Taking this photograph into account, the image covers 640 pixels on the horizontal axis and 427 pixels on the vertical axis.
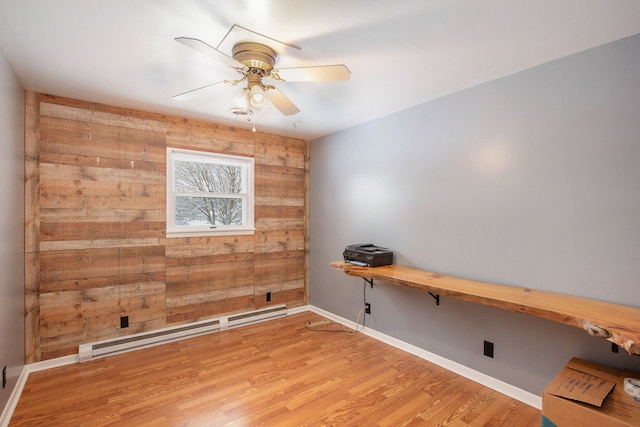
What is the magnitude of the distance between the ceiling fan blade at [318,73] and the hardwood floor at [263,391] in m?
2.24

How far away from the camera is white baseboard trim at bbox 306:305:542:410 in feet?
7.42

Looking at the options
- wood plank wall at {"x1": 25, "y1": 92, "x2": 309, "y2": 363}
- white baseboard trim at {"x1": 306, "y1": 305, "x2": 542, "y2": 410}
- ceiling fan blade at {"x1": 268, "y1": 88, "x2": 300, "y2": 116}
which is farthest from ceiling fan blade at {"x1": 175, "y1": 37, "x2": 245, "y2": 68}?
white baseboard trim at {"x1": 306, "y1": 305, "x2": 542, "y2": 410}

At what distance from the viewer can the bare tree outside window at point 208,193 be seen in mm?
3553

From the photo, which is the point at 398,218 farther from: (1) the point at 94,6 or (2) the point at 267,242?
(1) the point at 94,6

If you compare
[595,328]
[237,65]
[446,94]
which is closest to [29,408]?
[237,65]

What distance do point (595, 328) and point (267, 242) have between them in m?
3.32

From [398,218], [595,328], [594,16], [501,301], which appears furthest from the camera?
[398,218]

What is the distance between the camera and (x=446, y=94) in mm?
2775

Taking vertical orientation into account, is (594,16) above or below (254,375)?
above

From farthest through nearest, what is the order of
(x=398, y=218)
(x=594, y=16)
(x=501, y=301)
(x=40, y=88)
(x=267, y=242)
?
(x=267, y=242) < (x=398, y=218) < (x=40, y=88) < (x=501, y=301) < (x=594, y=16)

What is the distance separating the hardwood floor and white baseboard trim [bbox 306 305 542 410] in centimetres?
6

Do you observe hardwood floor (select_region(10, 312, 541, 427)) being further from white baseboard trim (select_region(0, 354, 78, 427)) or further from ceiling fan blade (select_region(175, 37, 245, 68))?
ceiling fan blade (select_region(175, 37, 245, 68))

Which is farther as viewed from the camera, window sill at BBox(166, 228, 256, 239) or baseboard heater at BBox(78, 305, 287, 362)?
window sill at BBox(166, 228, 256, 239)

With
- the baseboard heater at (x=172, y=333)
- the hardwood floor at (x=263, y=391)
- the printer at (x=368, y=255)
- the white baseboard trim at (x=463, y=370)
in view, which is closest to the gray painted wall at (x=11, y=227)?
the hardwood floor at (x=263, y=391)
